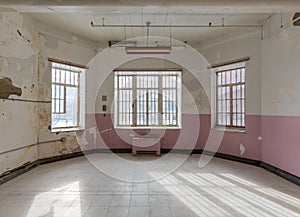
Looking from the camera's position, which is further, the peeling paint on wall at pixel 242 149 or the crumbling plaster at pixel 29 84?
the peeling paint on wall at pixel 242 149

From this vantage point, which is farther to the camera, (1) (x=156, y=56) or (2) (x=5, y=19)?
(1) (x=156, y=56)

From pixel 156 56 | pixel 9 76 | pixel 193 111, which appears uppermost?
pixel 156 56

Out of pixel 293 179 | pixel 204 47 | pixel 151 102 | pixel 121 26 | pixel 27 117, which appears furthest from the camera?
pixel 151 102

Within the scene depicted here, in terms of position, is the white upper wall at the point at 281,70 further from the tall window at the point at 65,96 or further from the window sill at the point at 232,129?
the tall window at the point at 65,96

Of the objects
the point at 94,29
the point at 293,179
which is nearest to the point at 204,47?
the point at 94,29

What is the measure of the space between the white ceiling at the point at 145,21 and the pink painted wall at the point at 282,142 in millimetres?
2294

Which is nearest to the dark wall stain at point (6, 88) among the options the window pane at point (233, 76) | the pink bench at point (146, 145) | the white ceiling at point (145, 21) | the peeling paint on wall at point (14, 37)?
the peeling paint on wall at point (14, 37)

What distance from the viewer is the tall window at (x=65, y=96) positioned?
620cm

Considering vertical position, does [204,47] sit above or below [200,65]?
above

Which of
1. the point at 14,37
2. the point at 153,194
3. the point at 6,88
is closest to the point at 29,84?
the point at 6,88

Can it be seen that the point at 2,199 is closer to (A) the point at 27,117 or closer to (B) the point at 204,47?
(A) the point at 27,117

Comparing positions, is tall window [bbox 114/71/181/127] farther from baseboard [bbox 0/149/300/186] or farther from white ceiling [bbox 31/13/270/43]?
white ceiling [bbox 31/13/270/43]

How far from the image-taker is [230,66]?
6332mm

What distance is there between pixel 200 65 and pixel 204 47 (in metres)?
0.54
